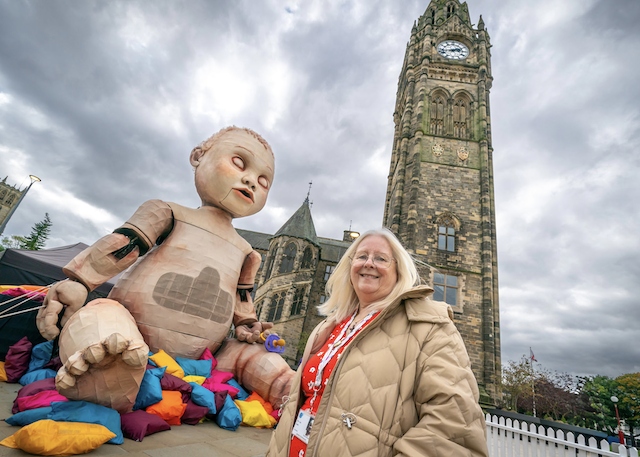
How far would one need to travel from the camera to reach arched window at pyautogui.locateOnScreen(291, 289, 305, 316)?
760 inches

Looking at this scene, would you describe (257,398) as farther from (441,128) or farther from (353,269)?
(441,128)

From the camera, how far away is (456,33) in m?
21.5

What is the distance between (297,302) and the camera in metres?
19.7

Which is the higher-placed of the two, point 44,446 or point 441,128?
point 441,128

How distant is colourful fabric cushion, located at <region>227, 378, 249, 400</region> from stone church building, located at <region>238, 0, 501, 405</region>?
10.3 metres

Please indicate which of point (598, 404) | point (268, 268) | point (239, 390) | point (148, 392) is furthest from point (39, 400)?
point (598, 404)

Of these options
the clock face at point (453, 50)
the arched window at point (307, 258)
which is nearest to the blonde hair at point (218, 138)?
the arched window at point (307, 258)

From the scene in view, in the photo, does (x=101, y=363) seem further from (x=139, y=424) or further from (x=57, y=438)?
(x=139, y=424)

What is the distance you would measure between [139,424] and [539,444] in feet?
17.8

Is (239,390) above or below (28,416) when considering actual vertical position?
above

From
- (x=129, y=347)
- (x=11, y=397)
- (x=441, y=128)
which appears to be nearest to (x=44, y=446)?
(x=129, y=347)

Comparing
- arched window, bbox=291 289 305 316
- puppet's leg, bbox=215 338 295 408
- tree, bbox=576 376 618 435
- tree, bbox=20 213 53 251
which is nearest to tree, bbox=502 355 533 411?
tree, bbox=576 376 618 435

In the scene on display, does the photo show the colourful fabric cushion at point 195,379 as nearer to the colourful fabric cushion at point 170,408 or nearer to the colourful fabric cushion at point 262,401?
the colourful fabric cushion at point 170,408

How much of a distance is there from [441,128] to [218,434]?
19.4m
